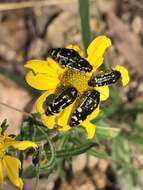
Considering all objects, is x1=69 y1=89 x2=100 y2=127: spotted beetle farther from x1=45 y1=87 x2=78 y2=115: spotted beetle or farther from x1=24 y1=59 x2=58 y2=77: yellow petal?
x1=24 y1=59 x2=58 y2=77: yellow petal

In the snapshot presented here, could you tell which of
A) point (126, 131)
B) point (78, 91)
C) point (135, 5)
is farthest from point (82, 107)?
point (135, 5)

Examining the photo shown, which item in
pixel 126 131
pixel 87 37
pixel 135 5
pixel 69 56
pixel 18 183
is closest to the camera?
pixel 18 183

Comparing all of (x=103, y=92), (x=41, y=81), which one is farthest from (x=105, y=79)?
(x=41, y=81)

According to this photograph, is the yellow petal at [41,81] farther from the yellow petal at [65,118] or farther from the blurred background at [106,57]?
the blurred background at [106,57]

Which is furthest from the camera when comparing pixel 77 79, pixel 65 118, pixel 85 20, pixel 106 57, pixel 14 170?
pixel 106 57

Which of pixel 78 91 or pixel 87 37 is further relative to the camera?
pixel 87 37

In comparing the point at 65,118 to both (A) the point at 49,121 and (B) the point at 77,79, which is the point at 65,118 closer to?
(A) the point at 49,121

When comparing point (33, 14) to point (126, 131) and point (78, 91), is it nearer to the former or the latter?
point (126, 131)
